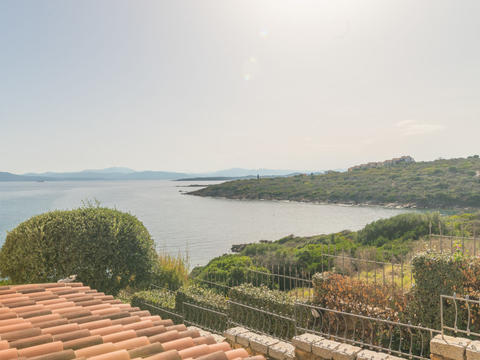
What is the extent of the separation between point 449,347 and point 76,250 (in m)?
7.78

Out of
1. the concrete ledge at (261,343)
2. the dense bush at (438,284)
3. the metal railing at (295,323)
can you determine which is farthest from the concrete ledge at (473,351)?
the concrete ledge at (261,343)

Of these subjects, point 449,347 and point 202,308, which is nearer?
point 449,347

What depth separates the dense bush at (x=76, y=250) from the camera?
8047 millimetres

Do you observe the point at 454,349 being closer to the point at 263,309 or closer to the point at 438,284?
the point at 438,284

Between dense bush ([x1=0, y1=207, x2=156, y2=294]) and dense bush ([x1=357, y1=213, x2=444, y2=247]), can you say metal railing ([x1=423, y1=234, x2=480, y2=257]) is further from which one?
dense bush ([x1=357, y1=213, x2=444, y2=247])

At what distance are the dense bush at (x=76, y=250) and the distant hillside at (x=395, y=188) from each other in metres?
37.8

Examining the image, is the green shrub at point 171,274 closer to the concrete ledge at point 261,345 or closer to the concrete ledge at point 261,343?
the concrete ledge at point 261,345

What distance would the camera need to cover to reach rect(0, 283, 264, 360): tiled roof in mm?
2902

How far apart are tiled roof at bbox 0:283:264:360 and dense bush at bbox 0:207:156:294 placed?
11.0ft

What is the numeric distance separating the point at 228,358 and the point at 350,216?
140 feet

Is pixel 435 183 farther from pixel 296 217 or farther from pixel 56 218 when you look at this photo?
pixel 56 218

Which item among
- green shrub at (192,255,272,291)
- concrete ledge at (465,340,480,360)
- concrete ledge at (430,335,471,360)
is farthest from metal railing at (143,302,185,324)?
concrete ledge at (465,340,480,360)

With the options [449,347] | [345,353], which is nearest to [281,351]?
[345,353]

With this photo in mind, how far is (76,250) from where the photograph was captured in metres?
8.16
